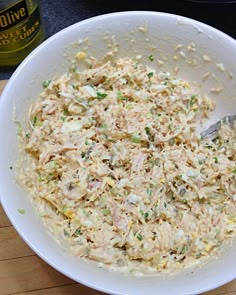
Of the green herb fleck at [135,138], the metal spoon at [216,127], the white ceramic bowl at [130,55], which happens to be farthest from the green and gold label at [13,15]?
the metal spoon at [216,127]

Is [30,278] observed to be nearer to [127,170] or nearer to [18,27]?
[127,170]

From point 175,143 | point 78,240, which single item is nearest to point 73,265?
point 78,240

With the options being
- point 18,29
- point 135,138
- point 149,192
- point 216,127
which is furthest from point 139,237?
point 18,29

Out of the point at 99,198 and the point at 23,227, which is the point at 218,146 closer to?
the point at 99,198

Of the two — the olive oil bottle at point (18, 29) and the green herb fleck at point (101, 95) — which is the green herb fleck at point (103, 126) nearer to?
the green herb fleck at point (101, 95)

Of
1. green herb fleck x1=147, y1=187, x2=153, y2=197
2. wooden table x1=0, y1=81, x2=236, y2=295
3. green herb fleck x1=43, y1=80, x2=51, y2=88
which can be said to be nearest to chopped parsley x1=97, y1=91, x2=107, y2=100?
green herb fleck x1=43, y1=80, x2=51, y2=88
